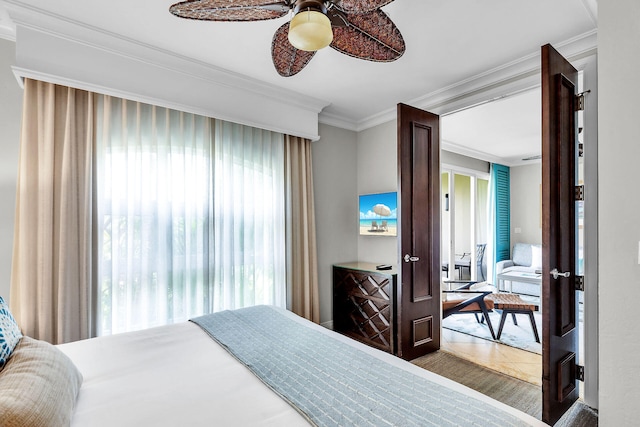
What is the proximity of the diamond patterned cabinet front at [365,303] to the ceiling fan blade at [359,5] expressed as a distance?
2.29 meters

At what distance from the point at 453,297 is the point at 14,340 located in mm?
3873

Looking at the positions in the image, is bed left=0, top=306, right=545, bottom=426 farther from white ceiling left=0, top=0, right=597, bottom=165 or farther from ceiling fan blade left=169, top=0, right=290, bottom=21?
white ceiling left=0, top=0, right=597, bottom=165

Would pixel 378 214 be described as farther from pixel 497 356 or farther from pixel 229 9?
pixel 229 9

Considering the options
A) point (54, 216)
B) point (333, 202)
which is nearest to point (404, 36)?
point (333, 202)

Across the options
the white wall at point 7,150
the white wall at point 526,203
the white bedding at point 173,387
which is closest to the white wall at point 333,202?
the white bedding at point 173,387

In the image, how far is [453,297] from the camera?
12.4 ft

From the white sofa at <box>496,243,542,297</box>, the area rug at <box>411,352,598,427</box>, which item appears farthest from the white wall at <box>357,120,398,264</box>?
the white sofa at <box>496,243,542,297</box>

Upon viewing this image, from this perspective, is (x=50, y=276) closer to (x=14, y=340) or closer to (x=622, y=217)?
(x=14, y=340)

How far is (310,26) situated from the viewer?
1299 millimetres

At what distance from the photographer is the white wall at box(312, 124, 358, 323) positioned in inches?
145

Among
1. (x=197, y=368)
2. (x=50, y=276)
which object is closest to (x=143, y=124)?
(x=50, y=276)

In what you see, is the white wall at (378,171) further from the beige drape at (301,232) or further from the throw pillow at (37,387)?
the throw pillow at (37,387)

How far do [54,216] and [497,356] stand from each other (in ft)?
12.9

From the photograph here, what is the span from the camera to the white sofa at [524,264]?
5.29m
